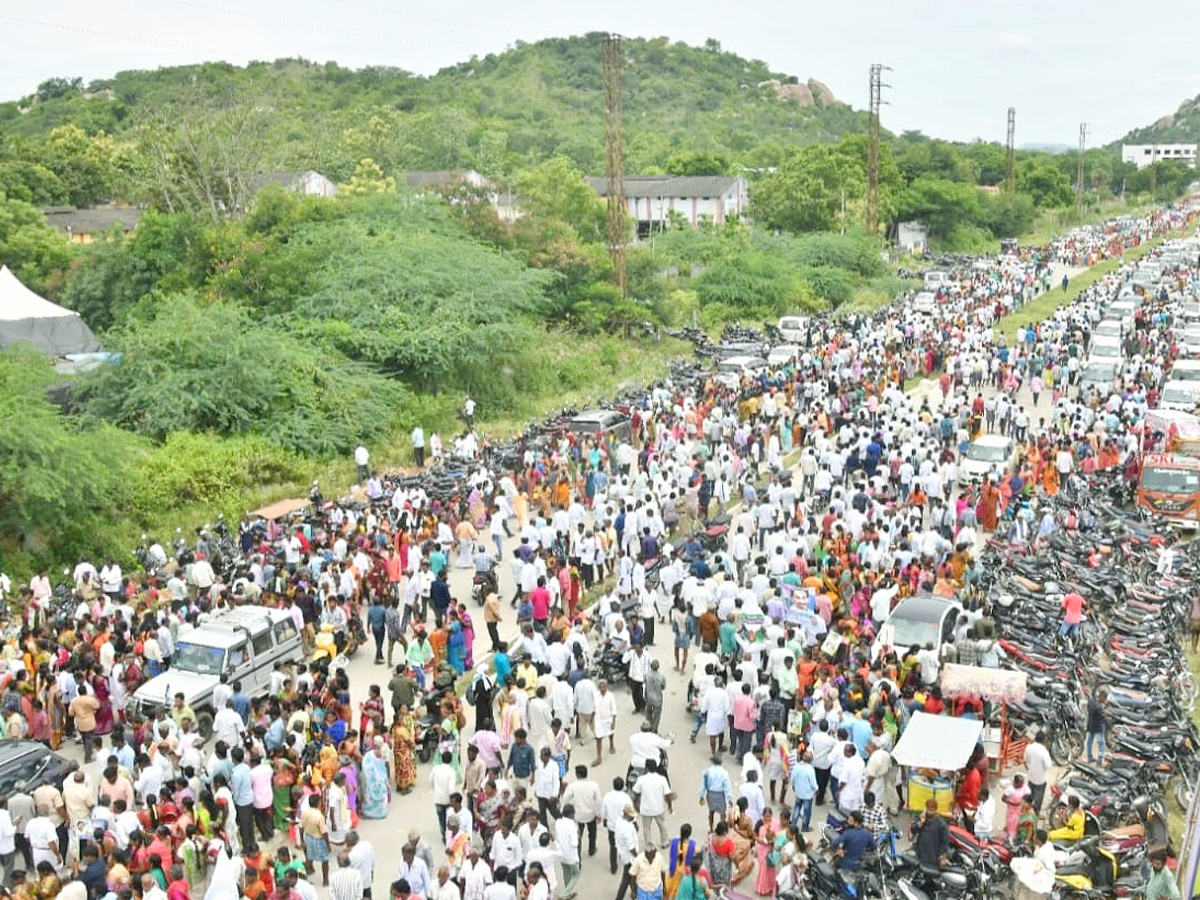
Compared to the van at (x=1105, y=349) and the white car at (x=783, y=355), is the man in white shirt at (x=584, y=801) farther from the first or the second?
the van at (x=1105, y=349)

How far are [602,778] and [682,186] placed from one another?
67.0 meters

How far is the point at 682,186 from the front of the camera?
7619 cm

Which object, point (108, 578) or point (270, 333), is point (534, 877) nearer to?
point (108, 578)

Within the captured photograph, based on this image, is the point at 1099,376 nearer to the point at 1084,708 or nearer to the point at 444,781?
the point at 1084,708

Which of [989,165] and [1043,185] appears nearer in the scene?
[1043,185]

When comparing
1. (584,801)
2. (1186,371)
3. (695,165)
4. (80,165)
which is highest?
(80,165)

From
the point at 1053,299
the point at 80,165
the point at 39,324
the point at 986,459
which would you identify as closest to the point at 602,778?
the point at 986,459

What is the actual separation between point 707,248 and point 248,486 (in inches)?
1344

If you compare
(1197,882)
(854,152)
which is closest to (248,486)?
(1197,882)

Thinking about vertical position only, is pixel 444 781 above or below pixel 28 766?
above

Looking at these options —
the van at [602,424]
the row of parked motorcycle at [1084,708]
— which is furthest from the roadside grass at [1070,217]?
the row of parked motorcycle at [1084,708]

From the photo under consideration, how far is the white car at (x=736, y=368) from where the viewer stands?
104ft

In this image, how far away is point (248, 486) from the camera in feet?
80.5

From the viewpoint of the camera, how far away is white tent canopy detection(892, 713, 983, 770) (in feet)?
35.1
